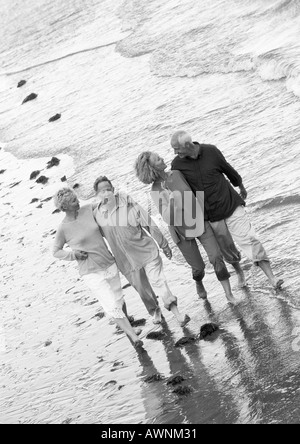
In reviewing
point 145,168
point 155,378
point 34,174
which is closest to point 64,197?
point 145,168

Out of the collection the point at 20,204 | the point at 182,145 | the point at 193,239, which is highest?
the point at 182,145

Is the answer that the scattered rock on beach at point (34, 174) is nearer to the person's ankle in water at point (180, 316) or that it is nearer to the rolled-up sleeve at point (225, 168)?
the person's ankle in water at point (180, 316)

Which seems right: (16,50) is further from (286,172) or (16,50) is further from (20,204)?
(286,172)

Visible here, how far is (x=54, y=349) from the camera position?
9336mm

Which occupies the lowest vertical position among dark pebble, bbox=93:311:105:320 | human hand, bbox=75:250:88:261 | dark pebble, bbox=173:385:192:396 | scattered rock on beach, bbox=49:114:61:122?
scattered rock on beach, bbox=49:114:61:122

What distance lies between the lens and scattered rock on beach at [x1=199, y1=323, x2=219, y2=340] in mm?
8023

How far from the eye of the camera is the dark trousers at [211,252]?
8.22 meters

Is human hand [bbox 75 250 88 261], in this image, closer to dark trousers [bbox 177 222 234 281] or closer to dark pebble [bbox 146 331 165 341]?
dark trousers [bbox 177 222 234 281]

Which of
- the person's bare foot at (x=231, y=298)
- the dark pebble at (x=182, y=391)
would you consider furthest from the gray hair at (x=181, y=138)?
the dark pebble at (x=182, y=391)

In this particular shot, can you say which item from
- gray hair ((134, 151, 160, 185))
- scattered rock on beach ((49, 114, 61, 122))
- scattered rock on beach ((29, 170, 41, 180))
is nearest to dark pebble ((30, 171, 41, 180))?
scattered rock on beach ((29, 170, 41, 180))

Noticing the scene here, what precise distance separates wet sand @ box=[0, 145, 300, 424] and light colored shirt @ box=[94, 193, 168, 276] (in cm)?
78

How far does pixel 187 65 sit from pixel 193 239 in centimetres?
1208

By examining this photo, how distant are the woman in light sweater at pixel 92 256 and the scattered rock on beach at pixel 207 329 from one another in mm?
607
